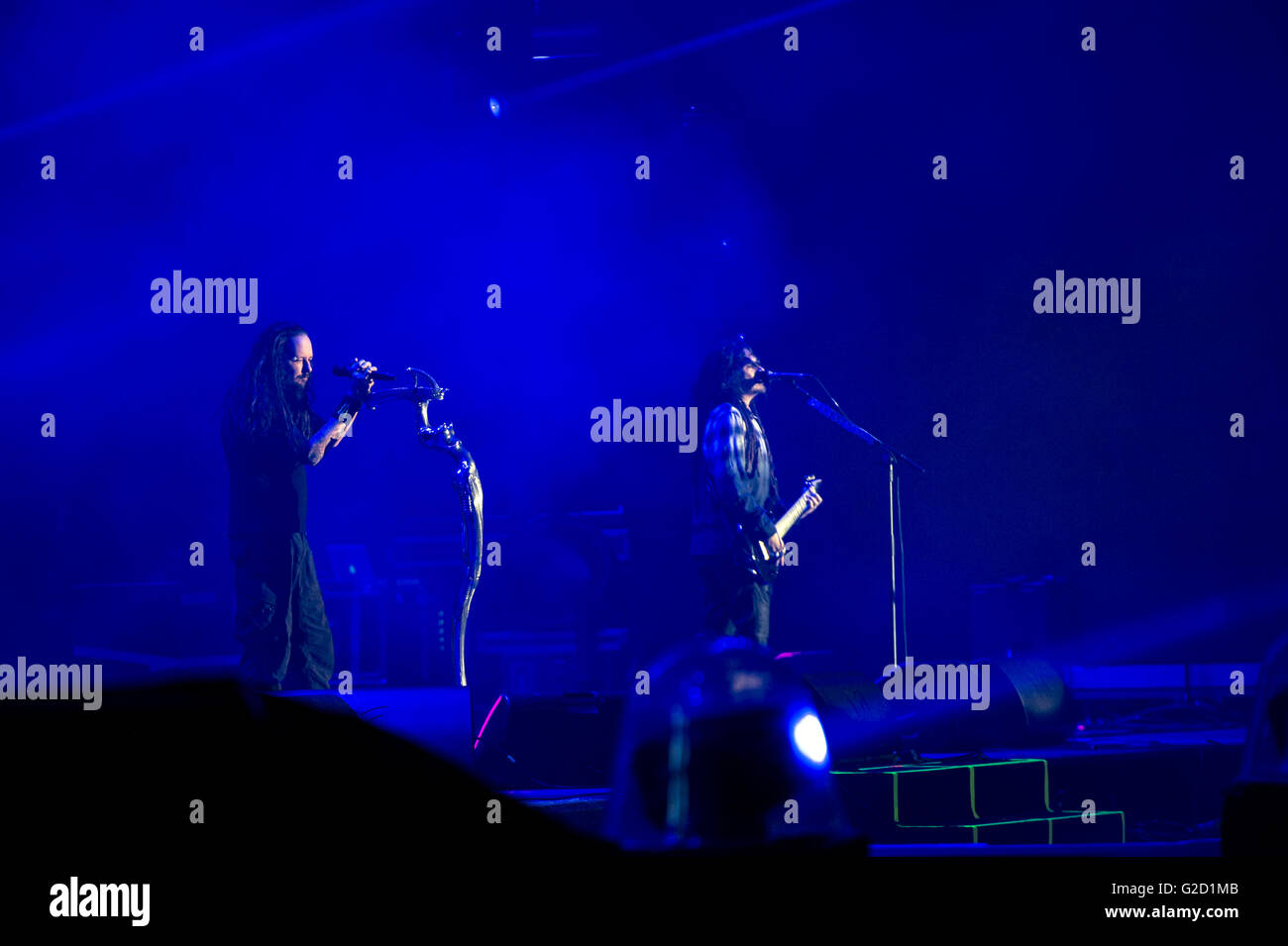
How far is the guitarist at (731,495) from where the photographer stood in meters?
5.77

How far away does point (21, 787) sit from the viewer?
2.78 ft

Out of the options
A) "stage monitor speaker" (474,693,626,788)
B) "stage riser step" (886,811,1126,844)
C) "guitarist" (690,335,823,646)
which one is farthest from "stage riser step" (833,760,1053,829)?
"guitarist" (690,335,823,646)

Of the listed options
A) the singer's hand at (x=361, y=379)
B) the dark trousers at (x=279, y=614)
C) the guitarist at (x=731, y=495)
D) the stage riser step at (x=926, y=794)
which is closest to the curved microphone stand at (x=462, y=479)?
the singer's hand at (x=361, y=379)

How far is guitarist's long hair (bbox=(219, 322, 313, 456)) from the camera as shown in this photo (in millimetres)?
5141

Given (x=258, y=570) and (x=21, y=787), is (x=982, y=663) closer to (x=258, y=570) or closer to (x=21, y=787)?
(x=258, y=570)

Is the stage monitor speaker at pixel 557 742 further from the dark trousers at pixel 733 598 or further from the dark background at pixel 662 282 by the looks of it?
the dark background at pixel 662 282

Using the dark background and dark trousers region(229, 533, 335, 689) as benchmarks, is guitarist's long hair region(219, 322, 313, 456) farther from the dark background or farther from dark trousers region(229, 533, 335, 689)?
the dark background

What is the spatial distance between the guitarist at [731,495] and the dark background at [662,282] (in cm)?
261

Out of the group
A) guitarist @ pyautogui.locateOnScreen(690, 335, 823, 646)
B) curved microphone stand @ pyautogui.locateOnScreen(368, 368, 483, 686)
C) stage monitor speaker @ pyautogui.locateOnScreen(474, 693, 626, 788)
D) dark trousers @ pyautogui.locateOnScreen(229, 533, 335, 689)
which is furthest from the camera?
guitarist @ pyautogui.locateOnScreen(690, 335, 823, 646)

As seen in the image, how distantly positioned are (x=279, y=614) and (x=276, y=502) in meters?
0.44

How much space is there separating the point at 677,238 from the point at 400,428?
2.44 m

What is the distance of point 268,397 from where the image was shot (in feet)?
16.9

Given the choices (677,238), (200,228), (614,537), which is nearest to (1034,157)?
(677,238)

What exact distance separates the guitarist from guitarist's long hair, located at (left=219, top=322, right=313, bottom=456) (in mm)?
1773
